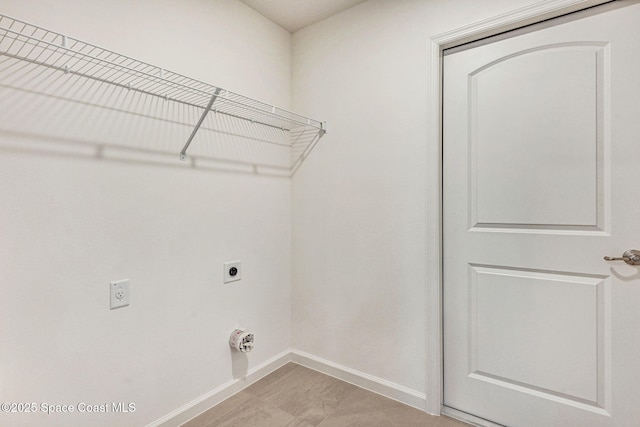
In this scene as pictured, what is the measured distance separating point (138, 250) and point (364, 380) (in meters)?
1.45

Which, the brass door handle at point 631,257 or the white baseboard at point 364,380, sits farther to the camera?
the white baseboard at point 364,380

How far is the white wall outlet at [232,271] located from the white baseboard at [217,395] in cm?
59

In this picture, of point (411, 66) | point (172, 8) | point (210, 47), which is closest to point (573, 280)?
point (411, 66)

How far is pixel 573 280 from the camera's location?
139cm

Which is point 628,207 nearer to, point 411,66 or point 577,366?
A: point 577,366

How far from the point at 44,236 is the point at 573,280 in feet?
7.05

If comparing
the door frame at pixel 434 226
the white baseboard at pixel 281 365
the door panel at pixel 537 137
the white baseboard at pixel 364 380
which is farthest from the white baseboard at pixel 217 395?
the door panel at pixel 537 137

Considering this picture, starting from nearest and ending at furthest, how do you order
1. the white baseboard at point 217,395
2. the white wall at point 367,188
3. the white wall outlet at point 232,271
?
1. the white baseboard at point 217,395
2. the white wall at point 367,188
3. the white wall outlet at point 232,271

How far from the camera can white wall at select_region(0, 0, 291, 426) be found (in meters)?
1.16

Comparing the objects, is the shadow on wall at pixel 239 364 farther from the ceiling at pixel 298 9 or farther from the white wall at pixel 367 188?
the ceiling at pixel 298 9

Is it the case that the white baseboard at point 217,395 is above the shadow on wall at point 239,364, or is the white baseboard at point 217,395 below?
below

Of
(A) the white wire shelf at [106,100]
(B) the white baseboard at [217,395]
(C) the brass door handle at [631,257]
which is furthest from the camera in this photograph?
(B) the white baseboard at [217,395]

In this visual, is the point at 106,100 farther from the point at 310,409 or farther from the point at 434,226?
the point at 310,409

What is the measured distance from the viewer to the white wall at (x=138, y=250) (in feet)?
3.81
